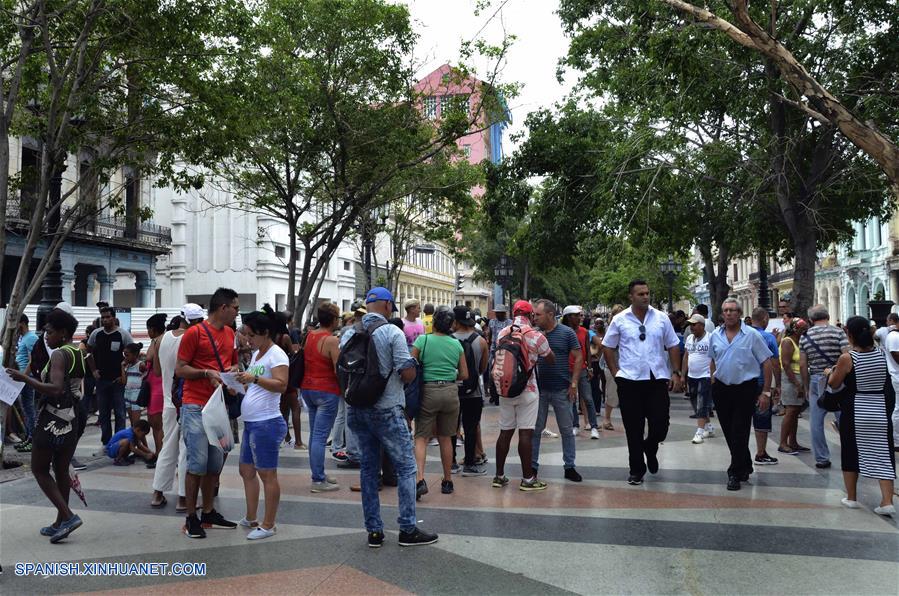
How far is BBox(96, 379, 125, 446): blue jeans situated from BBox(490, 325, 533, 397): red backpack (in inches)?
215

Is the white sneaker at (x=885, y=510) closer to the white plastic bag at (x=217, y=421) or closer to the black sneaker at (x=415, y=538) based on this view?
the black sneaker at (x=415, y=538)

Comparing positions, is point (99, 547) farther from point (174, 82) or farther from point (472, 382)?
point (174, 82)

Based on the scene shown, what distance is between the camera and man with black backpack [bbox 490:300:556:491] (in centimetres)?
693

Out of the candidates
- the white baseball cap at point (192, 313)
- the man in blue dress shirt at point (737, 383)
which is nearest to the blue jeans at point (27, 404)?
the white baseball cap at point (192, 313)

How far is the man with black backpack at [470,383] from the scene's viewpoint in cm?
788

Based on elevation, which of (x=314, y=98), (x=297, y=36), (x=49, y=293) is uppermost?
(x=297, y=36)

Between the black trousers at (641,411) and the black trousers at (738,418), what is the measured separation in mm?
576

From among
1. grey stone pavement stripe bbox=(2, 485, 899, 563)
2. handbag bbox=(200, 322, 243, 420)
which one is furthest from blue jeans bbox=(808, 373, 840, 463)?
handbag bbox=(200, 322, 243, 420)

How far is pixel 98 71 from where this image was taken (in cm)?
1166

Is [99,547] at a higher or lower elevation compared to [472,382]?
lower

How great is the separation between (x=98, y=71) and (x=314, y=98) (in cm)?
549

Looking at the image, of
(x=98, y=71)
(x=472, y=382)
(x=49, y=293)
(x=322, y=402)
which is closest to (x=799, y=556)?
(x=472, y=382)

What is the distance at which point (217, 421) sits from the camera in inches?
210

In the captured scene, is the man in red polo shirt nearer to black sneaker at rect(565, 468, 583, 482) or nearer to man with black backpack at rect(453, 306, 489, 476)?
man with black backpack at rect(453, 306, 489, 476)
